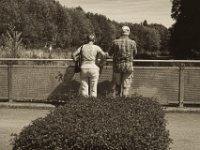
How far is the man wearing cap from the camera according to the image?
13.2 metres

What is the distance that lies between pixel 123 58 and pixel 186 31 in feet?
172

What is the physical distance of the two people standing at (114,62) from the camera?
1297 cm

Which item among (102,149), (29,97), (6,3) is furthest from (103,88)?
(6,3)

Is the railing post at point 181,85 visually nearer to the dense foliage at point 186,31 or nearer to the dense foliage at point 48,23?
the dense foliage at point 48,23

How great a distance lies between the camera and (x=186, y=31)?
64625 millimetres

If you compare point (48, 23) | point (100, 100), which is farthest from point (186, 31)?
point (100, 100)

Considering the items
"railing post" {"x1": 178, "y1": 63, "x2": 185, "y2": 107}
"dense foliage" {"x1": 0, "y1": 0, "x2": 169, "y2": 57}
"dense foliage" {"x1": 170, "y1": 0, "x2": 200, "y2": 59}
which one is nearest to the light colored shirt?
"railing post" {"x1": 178, "y1": 63, "x2": 185, "y2": 107}

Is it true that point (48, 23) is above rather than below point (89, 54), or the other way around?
above

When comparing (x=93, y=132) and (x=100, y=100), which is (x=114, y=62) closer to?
(x=100, y=100)

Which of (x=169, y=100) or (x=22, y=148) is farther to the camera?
(x=169, y=100)

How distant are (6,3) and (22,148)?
Answer: 80.8 metres

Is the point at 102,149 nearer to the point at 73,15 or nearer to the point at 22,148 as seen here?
the point at 22,148

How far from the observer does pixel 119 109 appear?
805cm

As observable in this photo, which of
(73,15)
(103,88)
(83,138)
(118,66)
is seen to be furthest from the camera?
(73,15)
